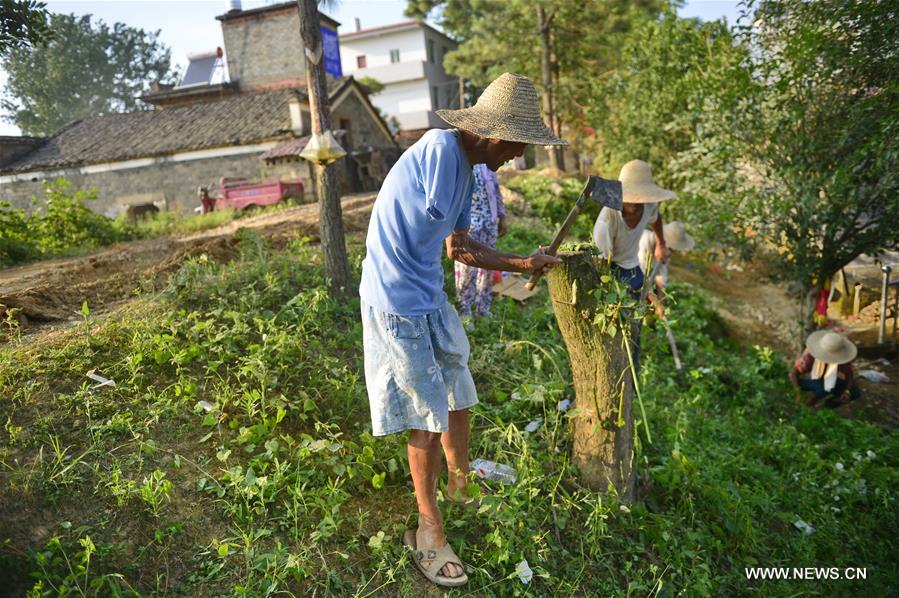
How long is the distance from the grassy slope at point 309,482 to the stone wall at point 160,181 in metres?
13.0

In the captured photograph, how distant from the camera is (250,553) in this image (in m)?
2.50

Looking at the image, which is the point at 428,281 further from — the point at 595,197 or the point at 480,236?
the point at 480,236

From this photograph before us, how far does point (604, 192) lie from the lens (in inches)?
121

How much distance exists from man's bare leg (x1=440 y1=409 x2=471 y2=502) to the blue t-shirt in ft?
2.00

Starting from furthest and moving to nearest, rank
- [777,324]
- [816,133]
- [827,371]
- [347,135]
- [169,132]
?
[347,135], [169,132], [777,324], [816,133], [827,371]

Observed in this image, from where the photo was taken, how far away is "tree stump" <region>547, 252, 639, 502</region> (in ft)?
10.2

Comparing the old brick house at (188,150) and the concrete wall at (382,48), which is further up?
the concrete wall at (382,48)

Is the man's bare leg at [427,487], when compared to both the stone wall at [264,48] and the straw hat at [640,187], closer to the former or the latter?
the straw hat at [640,187]

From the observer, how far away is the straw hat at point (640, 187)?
4394 mm


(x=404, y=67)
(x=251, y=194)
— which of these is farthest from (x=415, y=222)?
(x=404, y=67)

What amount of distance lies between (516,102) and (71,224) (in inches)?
340

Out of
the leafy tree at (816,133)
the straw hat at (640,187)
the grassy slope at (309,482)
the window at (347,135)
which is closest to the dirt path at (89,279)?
the grassy slope at (309,482)

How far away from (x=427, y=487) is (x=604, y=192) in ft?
5.55

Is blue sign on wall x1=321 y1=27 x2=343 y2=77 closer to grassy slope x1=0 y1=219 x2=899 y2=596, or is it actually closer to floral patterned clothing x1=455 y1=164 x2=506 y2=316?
floral patterned clothing x1=455 y1=164 x2=506 y2=316
